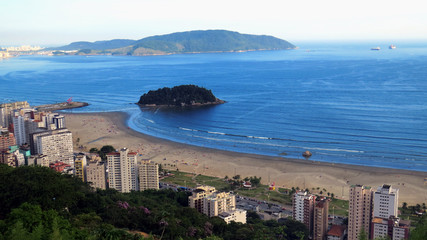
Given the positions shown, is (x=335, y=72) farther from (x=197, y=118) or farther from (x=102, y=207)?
(x=102, y=207)

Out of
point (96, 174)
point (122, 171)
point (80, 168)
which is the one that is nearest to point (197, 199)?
point (122, 171)

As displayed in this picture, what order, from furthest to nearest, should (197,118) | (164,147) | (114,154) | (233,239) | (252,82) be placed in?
1. (252,82)
2. (197,118)
3. (164,147)
4. (114,154)
5. (233,239)

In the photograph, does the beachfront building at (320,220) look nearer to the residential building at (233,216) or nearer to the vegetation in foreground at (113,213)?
the vegetation in foreground at (113,213)

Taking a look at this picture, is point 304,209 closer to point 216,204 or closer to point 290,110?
point 216,204

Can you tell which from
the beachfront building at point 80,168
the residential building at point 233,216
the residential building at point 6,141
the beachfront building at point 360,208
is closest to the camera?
the beachfront building at point 360,208

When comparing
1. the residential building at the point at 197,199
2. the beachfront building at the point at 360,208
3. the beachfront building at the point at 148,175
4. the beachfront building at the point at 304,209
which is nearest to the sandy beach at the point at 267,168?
the beachfront building at the point at 148,175

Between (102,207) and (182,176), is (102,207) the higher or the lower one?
the higher one

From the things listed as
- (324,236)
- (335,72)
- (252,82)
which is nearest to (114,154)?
(324,236)
